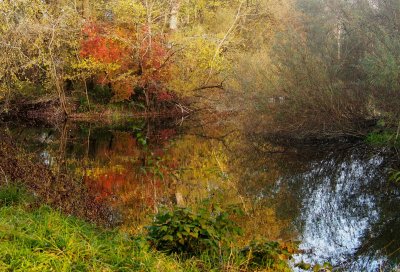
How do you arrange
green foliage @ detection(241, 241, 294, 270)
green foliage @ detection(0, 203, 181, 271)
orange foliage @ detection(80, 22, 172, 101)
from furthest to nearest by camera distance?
orange foliage @ detection(80, 22, 172, 101), green foliage @ detection(241, 241, 294, 270), green foliage @ detection(0, 203, 181, 271)

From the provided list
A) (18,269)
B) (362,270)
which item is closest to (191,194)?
(362,270)

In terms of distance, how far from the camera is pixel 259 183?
505 inches

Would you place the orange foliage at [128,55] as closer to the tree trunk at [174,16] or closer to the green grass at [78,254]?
the tree trunk at [174,16]

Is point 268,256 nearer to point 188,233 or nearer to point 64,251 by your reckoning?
point 188,233

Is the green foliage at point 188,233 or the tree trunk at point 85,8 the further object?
the tree trunk at point 85,8

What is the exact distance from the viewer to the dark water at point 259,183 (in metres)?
8.49

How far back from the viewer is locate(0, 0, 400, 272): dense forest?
600 cm

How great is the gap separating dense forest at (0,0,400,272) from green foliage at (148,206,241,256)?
0.8 inches

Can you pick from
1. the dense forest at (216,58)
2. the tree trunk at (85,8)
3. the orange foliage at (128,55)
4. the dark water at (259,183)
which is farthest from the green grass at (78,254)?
the tree trunk at (85,8)

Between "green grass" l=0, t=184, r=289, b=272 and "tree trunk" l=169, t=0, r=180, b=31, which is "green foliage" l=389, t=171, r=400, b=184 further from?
"tree trunk" l=169, t=0, r=180, b=31

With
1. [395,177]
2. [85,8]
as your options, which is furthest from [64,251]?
[85,8]

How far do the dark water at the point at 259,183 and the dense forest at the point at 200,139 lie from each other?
0.21 ft

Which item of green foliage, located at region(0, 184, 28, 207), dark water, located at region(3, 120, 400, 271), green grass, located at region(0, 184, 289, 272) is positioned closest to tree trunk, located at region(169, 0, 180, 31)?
dark water, located at region(3, 120, 400, 271)

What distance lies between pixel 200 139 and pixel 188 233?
51.5 ft
